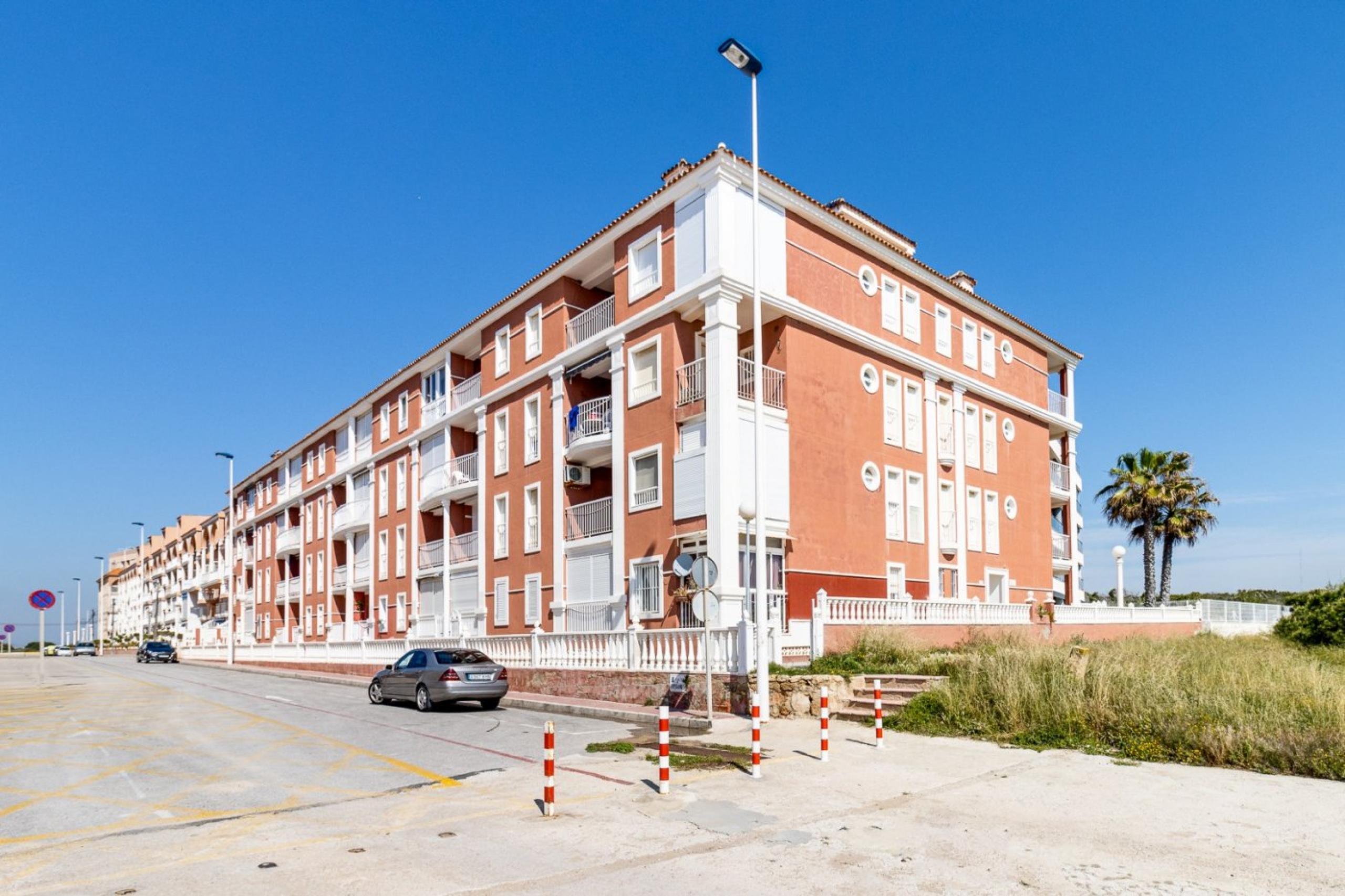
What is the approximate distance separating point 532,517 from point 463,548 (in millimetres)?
5830

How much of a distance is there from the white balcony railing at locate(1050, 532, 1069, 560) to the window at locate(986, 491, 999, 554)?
18.1 ft

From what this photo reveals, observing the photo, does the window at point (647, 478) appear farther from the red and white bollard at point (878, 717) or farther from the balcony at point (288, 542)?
the balcony at point (288, 542)

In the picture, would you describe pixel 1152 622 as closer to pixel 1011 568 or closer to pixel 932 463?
pixel 1011 568

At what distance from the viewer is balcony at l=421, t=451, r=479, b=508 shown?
34625 mm

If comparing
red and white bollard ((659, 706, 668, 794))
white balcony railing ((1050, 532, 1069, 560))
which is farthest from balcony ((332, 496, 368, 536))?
red and white bollard ((659, 706, 668, 794))

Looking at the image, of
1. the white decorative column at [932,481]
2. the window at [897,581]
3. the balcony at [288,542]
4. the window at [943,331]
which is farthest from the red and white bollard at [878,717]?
the balcony at [288,542]

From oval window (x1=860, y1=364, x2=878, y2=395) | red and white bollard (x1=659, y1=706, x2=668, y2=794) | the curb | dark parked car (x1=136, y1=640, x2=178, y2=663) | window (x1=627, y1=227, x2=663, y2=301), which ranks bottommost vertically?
dark parked car (x1=136, y1=640, x2=178, y2=663)

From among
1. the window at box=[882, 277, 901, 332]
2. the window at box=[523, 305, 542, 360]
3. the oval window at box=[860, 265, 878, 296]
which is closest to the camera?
the oval window at box=[860, 265, 878, 296]

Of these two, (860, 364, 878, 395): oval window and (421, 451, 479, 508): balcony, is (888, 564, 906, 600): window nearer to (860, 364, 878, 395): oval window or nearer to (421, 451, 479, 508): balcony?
(860, 364, 878, 395): oval window

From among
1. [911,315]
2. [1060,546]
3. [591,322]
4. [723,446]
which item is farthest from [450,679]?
Answer: [1060,546]

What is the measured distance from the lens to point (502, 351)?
1289 inches

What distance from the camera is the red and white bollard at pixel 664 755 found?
33.5 feet

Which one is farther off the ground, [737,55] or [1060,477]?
[737,55]

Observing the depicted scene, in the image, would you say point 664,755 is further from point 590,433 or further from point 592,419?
point 592,419
